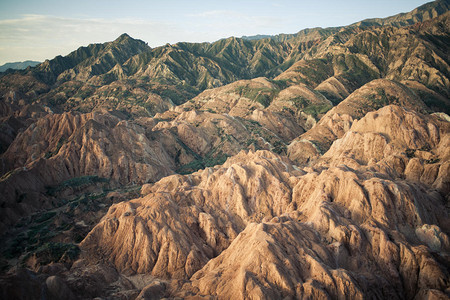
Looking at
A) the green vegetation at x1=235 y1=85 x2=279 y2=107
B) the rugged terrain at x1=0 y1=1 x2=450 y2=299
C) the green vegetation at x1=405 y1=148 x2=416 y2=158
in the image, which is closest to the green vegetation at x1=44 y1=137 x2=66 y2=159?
the rugged terrain at x1=0 y1=1 x2=450 y2=299

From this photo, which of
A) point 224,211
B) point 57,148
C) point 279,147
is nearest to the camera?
point 224,211

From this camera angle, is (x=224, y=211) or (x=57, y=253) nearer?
(x=57, y=253)

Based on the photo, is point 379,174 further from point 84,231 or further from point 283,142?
point 283,142

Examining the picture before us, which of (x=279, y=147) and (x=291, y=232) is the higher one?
(x=291, y=232)

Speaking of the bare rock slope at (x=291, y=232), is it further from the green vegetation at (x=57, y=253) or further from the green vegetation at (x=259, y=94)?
the green vegetation at (x=259, y=94)

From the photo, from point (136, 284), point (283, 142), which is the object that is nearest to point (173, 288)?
point (136, 284)

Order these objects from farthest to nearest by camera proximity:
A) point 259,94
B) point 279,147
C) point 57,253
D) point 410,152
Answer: point 259,94 → point 279,147 → point 410,152 → point 57,253

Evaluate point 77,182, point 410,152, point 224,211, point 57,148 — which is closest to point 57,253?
point 224,211

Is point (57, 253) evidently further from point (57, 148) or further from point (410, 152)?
point (410, 152)

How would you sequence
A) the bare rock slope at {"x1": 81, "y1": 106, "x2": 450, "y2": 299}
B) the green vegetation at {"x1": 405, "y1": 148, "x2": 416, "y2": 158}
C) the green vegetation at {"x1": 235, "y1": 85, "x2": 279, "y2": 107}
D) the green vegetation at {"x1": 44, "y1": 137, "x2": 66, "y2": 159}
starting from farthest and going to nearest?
the green vegetation at {"x1": 235, "y1": 85, "x2": 279, "y2": 107} → the green vegetation at {"x1": 44, "y1": 137, "x2": 66, "y2": 159} → the green vegetation at {"x1": 405, "y1": 148, "x2": 416, "y2": 158} → the bare rock slope at {"x1": 81, "y1": 106, "x2": 450, "y2": 299}

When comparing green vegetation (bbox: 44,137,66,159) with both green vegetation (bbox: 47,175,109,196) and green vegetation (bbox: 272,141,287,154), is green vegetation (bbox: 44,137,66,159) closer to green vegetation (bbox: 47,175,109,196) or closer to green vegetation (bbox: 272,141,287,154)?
green vegetation (bbox: 47,175,109,196)

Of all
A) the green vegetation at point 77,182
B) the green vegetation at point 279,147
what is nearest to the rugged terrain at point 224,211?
the green vegetation at point 77,182
